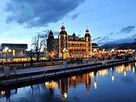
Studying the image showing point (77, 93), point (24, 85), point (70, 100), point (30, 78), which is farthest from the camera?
point (30, 78)

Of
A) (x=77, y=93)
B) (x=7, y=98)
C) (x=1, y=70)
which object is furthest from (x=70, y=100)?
(x=1, y=70)

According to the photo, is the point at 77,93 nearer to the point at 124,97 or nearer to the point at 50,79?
the point at 124,97

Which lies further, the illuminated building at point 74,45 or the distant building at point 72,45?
the illuminated building at point 74,45

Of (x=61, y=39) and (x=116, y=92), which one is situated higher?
Answer: (x=61, y=39)

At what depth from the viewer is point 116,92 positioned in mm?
25266

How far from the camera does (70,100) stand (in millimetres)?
21203

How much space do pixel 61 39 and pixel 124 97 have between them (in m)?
148

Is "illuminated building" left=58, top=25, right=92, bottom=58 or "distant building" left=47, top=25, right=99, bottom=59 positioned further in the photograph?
"illuminated building" left=58, top=25, right=92, bottom=58

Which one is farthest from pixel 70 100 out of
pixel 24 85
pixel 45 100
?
pixel 24 85

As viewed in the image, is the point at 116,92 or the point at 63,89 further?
the point at 63,89

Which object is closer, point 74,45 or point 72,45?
point 72,45

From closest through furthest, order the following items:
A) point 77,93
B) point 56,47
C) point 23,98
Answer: point 23,98, point 77,93, point 56,47

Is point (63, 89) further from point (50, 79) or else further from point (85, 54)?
Answer: point (85, 54)

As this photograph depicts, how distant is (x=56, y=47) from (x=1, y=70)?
12233 cm
